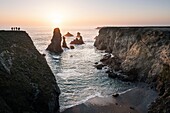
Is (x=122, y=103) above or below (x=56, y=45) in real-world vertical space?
below

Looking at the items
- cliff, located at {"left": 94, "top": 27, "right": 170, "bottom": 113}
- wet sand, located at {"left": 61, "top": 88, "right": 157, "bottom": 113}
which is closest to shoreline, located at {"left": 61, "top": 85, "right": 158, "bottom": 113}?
wet sand, located at {"left": 61, "top": 88, "right": 157, "bottom": 113}

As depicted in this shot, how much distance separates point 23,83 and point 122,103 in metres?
19.8

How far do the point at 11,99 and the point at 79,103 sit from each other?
17242 millimetres

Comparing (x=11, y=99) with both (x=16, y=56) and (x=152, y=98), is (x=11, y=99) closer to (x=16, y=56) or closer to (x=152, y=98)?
(x=16, y=56)

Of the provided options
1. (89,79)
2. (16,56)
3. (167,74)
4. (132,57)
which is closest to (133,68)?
(132,57)

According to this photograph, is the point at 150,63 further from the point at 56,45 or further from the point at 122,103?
the point at 56,45

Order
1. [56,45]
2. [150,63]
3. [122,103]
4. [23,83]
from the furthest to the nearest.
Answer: [56,45] → [150,63] → [122,103] → [23,83]

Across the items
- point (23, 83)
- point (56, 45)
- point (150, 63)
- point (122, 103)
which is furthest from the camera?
point (56, 45)

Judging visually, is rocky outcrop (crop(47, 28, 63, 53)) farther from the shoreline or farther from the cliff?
the shoreline

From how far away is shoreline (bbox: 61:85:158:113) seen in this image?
37219mm

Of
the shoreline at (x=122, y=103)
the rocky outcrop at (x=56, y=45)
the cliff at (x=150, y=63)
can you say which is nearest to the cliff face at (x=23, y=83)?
the shoreline at (x=122, y=103)

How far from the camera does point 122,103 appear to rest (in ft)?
132

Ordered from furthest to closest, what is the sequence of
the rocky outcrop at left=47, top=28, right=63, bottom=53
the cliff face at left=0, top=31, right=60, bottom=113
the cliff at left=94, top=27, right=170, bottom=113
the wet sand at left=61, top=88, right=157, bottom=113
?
the rocky outcrop at left=47, top=28, right=63, bottom=53, the cliff at left=94, top=27, right=170, bottom=113, the wet sand at left=61, top=88, right=157, bottom=113, the cliff face at left=0, top=31, right=60, bottom=113

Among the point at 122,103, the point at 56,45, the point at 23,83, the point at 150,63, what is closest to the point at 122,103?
the point at 122,103
